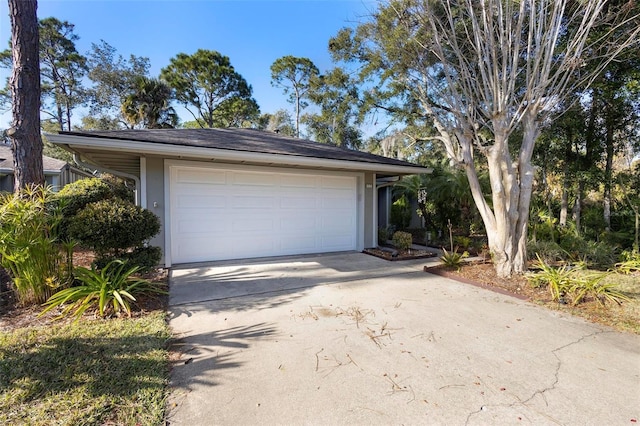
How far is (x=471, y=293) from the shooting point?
4758 mm

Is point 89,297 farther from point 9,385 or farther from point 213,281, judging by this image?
point 213,281

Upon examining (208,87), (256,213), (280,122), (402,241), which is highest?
(208,87)

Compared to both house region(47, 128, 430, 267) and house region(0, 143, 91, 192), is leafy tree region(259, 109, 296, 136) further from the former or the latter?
house region(47, 128, 430, 267)

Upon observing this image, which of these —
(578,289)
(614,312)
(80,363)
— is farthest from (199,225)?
(614,312)

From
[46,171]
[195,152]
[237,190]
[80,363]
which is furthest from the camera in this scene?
[46,171]

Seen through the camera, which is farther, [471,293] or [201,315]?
[471,293]

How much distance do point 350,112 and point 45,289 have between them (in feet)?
43.1

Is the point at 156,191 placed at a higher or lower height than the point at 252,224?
higher

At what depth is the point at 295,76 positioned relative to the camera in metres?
23.6

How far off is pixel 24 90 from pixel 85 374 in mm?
4810

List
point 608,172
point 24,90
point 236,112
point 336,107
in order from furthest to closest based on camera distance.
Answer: point 236,112, point 336,107, point 608,172, point 24,90

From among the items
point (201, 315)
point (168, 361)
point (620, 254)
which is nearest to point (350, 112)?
point (620, 254)

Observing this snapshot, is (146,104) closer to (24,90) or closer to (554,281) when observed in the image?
(24,90)

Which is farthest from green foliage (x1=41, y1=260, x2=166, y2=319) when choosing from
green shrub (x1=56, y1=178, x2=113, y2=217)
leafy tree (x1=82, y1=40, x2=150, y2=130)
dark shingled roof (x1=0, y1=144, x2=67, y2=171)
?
leafy tree (x1=82, y1=40, x2=150, y2=130)
